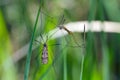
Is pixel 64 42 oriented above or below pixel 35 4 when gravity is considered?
below

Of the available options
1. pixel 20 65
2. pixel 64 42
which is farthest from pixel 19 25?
pixel 64 42

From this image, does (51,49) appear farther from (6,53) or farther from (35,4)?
(35,4)

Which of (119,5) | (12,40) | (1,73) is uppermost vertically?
(119,5)

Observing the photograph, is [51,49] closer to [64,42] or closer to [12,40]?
[64,42]

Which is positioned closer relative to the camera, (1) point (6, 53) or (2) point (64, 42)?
(2) point (64, 42)

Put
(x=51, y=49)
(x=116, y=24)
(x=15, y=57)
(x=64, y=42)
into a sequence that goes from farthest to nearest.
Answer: (x=15, y=57)
(x=116, y=24)
(x=51, y=49)
(x=64, y=42)

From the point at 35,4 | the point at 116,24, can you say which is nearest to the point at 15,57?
the point at 35,4

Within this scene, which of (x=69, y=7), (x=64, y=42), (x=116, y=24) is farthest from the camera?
(x=69, y=7)
